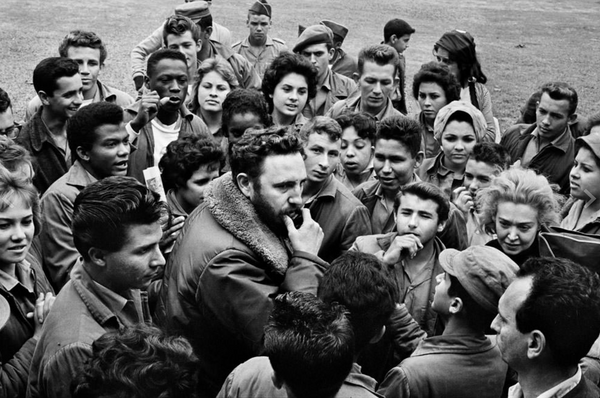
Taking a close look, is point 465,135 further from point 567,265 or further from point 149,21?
point 149,21

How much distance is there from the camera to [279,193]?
393 cm

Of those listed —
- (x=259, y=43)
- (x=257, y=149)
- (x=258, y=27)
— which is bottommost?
(x=259, y=43)

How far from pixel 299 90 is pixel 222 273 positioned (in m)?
3.78

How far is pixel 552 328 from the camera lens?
3020 millimetres

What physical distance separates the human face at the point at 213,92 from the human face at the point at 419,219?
2.92 metres

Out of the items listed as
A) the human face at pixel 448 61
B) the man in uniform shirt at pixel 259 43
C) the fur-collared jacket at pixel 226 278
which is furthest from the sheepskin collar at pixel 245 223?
the man in uniform shirt at pixel 259 43

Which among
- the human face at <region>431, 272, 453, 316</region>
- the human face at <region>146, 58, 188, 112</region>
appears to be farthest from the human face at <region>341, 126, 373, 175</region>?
the human face at <region>431, 272, 453, 316</region>

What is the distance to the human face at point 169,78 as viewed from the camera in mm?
6668

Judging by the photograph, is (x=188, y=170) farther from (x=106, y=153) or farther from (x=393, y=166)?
(x=393, y=166)

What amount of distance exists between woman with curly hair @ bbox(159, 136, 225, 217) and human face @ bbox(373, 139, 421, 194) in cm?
119

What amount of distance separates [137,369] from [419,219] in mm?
2578

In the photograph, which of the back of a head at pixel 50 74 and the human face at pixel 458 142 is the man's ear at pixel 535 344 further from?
the back of a head at pixel 50 74

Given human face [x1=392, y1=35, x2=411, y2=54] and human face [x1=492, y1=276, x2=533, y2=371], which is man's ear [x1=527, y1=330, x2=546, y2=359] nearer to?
human face [x1=492, y1=276, x2=533, y2=371]

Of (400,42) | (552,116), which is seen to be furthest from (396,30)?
(552,116)
